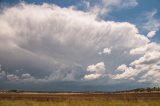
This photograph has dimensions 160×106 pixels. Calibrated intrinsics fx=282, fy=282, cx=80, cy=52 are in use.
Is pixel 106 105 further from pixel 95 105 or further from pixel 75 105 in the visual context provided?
pixel 75 105

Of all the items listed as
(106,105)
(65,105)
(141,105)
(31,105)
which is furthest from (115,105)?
(31,105)

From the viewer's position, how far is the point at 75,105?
27.8m

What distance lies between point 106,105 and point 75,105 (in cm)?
323

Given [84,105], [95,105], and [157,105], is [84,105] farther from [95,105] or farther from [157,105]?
[157,105]

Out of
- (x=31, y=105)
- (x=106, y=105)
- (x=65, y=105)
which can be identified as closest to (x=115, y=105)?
(x=106, y=105)

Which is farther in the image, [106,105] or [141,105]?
[106,105]

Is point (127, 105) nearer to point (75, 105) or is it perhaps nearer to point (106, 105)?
point (106, 105)

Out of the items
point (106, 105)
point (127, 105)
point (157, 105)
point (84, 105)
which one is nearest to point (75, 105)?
point (84, 105)

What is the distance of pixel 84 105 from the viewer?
28109 millimetres

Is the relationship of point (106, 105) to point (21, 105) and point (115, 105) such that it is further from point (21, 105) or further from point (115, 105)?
point (21, 105)

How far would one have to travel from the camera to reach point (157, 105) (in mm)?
27203

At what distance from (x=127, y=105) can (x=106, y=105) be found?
2.17 m

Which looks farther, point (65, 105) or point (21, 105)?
point (21, 105)

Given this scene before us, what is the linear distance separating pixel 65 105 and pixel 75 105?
1.06 meters
